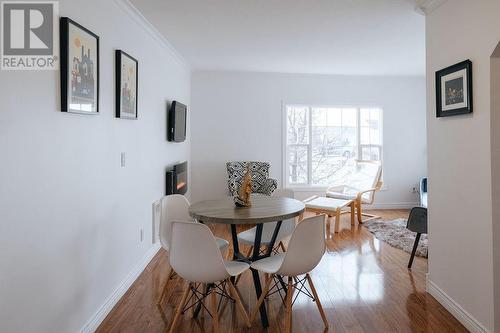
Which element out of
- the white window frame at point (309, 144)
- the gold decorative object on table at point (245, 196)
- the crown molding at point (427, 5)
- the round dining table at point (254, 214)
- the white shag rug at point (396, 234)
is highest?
the crown molding at point (427, 5)

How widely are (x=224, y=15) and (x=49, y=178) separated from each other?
7.25ft

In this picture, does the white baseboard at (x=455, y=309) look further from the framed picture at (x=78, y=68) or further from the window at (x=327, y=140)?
the window at (x=327, y=140)

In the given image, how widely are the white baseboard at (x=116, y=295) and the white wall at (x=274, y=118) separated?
8.20ft

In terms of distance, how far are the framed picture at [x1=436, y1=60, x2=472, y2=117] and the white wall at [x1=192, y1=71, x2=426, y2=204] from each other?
11.9 feet

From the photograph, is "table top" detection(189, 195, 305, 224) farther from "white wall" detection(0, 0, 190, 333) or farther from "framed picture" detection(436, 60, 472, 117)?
"framed picture" detection(436, 60, 472, 117)

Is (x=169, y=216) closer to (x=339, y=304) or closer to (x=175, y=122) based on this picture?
(x=339, y=304)

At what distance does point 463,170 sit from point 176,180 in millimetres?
3253

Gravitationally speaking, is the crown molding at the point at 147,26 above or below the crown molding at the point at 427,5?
above

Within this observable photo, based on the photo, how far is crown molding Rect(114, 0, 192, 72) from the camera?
2.77 meters

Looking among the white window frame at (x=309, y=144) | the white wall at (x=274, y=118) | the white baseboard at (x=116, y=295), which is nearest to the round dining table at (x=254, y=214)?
the white baseboard at (x=116, y=295)

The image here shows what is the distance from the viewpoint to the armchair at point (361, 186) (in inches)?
203

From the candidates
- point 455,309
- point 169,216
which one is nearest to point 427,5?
point 455,309

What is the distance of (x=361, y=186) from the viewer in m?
5.58

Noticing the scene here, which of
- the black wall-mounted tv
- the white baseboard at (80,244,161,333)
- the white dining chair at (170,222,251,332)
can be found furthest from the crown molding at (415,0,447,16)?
the white baseboard at (80,244,161,333)
